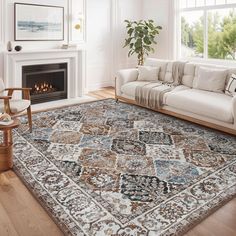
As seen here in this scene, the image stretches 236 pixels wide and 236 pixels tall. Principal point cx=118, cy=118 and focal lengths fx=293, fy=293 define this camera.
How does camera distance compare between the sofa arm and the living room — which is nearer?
the living room

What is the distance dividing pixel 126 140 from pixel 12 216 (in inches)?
72.2

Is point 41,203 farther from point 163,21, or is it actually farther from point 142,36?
point 163,21

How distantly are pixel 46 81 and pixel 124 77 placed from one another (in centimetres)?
161

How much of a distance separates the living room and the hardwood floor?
1 cm

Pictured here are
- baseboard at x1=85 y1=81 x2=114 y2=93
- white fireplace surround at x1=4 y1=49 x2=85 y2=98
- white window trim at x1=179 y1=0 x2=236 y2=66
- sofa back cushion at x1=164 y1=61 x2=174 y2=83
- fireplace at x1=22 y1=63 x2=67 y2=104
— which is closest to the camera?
white fireplace surround at x1=4 y1=49 x2=85 y2=98

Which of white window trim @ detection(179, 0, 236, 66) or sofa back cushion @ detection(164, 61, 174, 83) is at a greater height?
white window trim @ detection(179, 0, 236, 66)

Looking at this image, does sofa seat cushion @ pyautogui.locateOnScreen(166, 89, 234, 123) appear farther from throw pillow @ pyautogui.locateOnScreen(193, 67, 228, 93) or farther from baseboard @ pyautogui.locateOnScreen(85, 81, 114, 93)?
baseboard @ pyautogui.locateOnScreen(85, 81, 114, 93)

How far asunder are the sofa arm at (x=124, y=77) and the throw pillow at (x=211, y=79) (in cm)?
131

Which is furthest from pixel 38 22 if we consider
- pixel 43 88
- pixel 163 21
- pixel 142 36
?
pixel 163 21

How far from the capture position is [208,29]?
5.94m

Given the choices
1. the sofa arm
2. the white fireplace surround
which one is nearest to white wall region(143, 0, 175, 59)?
the sofa arm

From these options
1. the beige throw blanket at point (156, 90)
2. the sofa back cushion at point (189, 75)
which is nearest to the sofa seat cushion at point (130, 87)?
the beige throw blanket at point (156, 90)

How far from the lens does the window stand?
5.61 m

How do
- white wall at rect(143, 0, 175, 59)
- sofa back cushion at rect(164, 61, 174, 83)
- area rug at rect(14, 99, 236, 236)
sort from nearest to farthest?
1. area rug at rect(14, 99, 236, 236)
2. sofa back cushion at rect(164, 61, 174, 83)
3. white wall at rect(143, 0, 175, 59)
